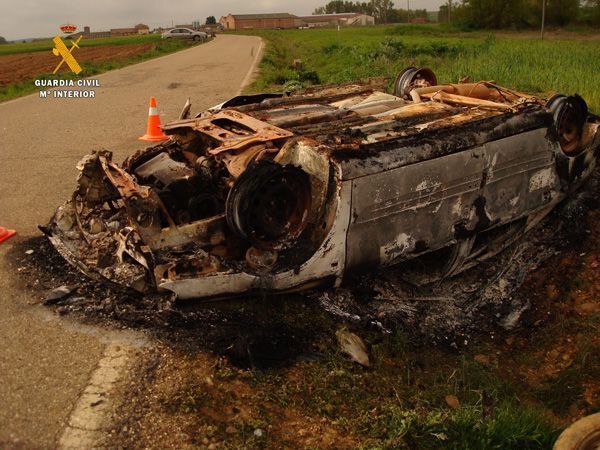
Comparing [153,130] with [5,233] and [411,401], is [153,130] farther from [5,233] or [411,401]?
[411,401]

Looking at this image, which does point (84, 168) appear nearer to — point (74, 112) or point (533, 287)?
point (533, 287)

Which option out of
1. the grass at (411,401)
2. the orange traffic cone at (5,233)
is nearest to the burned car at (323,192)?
the grass at (411,401)

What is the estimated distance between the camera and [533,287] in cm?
482

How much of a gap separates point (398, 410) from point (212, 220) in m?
1.67

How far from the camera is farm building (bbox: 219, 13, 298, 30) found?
98250 millimetres

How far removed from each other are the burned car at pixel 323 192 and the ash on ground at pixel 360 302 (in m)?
0.23

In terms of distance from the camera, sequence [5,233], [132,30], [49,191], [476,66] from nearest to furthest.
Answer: [5,233] → [49,191] → [476,66] → [132,30]

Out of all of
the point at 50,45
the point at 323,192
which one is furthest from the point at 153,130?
the point at 50,45

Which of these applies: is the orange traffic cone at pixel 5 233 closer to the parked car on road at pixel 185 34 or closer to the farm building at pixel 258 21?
the parked car on road at pixel 185 34

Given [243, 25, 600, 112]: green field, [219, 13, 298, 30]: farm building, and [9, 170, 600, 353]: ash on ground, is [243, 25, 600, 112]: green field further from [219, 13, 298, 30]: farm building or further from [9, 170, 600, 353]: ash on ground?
[219, 13, 298, 30]: farm building

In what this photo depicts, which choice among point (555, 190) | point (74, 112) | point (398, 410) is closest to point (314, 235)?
point (398, 410)

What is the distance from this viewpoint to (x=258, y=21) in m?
100

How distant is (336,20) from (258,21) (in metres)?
17.1

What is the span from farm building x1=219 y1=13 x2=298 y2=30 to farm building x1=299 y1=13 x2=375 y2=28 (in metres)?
2.93
